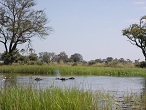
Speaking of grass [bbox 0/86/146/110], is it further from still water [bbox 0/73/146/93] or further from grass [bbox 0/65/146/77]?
grass [bbox 0/65/146/77]

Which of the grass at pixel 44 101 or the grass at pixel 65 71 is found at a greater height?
the grass at pixel 65 71

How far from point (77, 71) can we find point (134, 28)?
2530 centimetres

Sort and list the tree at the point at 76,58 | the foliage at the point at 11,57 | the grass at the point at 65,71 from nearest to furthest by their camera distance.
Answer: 1. the grass at the point at 65,71
2. the foliage at the point at 11,57
3. the tree at the point at 76,58

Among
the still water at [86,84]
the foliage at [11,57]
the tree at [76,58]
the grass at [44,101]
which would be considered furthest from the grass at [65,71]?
the tree at [76,58]

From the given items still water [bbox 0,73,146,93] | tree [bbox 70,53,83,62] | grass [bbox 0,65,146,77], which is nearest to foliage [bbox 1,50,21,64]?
grass [bbox 0,65,146,77]

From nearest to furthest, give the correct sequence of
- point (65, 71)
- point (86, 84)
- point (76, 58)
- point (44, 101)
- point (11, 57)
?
point (44, 101)
point (86, 84)
point (65, 71)
point (11, 57)
point (76, 58)

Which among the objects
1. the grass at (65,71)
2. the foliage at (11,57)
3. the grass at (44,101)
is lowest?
the grass at (44,101)

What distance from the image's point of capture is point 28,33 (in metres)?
43.5

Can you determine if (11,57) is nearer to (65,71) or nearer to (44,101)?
(65,71)

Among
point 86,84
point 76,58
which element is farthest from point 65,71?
point 76,58

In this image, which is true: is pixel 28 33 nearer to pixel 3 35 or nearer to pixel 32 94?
pixel 3 35

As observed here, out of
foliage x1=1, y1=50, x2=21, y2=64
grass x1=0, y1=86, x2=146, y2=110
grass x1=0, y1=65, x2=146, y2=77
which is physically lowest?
grass x1=0, y1=86, x2=146, y2=110

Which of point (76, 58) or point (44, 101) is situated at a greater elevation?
point (76, 58)

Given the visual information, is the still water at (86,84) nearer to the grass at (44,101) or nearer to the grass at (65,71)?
the grass at (44,101)
